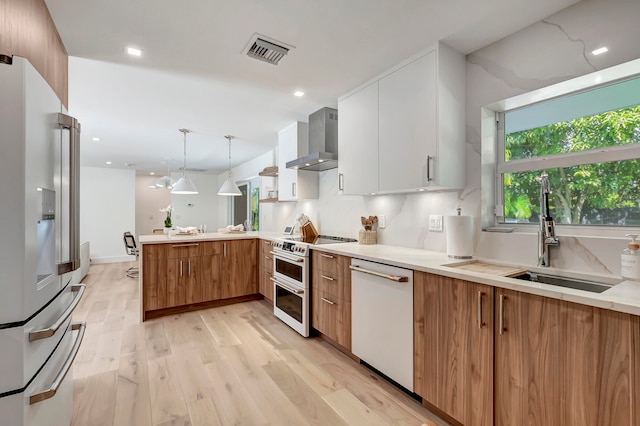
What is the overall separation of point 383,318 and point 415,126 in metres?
1.43

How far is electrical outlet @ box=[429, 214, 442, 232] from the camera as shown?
7.77ft

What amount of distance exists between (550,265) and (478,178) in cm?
72

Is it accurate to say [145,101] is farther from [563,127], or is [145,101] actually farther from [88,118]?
[563,127]

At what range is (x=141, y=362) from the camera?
2398mm

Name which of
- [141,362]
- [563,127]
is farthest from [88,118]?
[563,127]

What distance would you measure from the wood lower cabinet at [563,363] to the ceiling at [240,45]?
1.67 metres

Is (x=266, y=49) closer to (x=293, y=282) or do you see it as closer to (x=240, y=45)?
(x=240, y=45)

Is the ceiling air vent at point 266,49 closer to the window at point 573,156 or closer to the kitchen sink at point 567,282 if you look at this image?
the window at point 573,156

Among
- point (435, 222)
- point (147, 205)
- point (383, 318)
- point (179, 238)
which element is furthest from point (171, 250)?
point (147, 205)

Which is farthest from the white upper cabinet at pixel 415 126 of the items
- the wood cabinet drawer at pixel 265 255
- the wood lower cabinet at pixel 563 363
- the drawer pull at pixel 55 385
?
the drawer pull at pixel 55 385

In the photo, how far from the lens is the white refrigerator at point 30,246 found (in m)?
0.96

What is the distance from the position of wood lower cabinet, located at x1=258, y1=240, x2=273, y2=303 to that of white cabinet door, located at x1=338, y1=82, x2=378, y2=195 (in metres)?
1.43

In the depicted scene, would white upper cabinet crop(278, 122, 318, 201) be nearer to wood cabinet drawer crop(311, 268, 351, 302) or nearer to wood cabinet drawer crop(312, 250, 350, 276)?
wood cabinet drawer crop(312, 250, 350, 276)

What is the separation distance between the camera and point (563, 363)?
1197 mm
